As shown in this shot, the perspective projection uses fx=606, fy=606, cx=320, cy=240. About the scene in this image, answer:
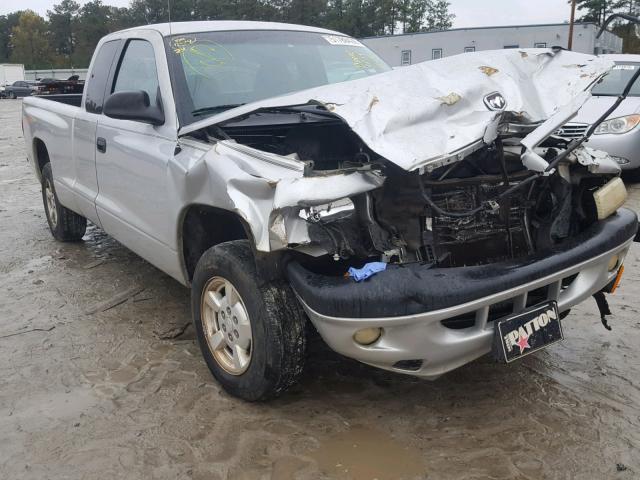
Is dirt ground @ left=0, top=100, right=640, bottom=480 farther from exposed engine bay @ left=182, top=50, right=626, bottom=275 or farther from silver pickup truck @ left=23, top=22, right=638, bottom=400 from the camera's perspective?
exposed engine bay @ left=182, top=50, right=626, bottom=275

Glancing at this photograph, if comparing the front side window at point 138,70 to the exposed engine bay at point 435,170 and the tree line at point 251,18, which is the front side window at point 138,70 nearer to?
the exposed engine bay at point 435,170

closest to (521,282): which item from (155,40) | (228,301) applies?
(228,301)

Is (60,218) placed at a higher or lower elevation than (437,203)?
lower

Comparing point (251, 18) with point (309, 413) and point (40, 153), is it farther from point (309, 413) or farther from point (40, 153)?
point (309, 413)

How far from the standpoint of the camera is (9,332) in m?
3.86

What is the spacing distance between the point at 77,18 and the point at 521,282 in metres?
101

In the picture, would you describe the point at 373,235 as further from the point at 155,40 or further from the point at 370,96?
the point at 155,40

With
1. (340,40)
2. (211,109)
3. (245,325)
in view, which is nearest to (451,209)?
(245,325)

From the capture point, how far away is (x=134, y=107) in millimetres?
3301

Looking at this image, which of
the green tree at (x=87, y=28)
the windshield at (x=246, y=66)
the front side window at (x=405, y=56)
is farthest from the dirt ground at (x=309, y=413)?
the green tree at (x=87, y=28)

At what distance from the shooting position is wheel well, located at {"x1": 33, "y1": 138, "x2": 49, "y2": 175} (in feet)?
18.7

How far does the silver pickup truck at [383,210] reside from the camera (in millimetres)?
2395

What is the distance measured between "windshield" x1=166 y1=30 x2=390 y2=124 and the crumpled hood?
0.41m

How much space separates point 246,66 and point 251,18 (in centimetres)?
5312
